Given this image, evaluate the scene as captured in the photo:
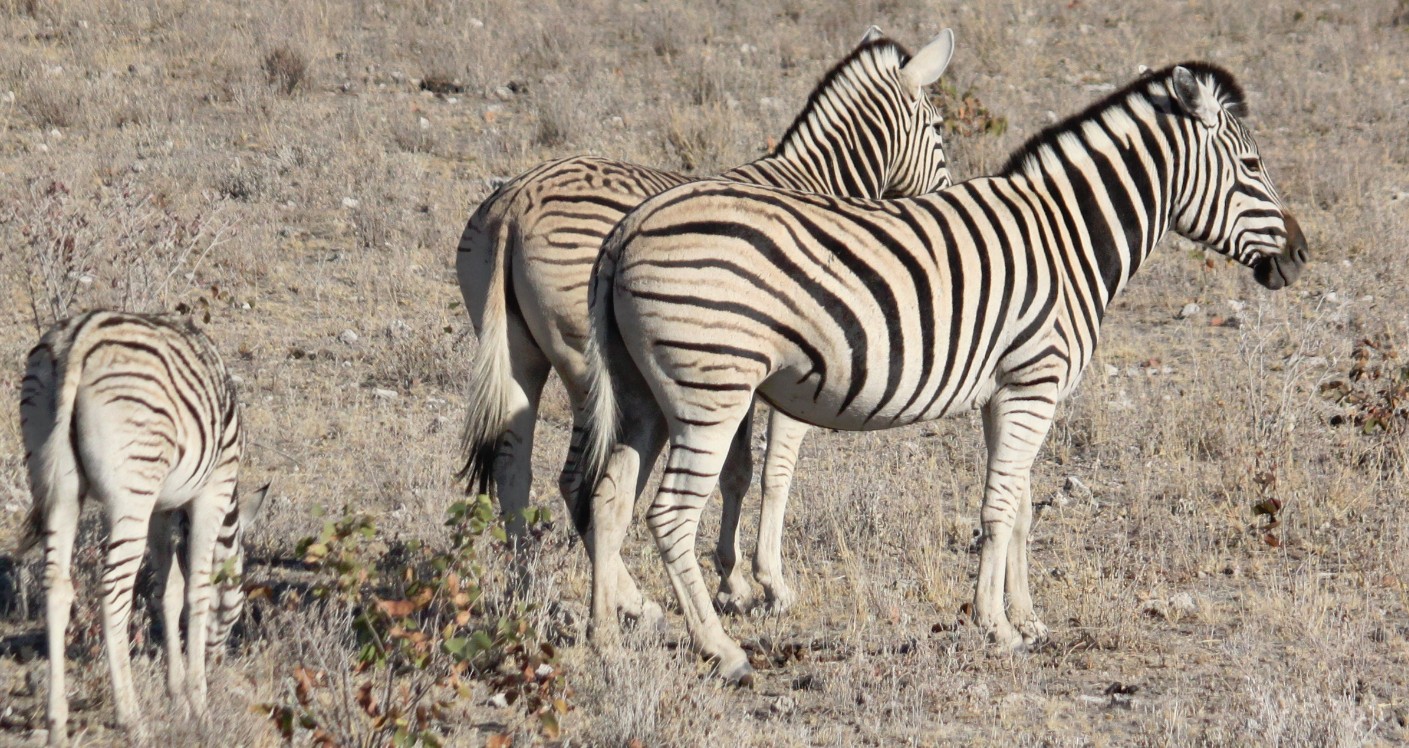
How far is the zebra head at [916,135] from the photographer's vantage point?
287 inches

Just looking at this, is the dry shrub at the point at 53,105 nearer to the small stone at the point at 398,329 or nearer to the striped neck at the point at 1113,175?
the small stone at the point at 398,329

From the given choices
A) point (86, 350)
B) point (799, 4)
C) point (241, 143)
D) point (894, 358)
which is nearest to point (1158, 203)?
point (894, 358)

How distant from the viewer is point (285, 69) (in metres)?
13.1

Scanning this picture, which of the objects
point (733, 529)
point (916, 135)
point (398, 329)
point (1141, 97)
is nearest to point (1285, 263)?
point (1141, 97)

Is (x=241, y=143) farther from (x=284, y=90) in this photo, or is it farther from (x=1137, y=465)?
(x=1137, y=465)

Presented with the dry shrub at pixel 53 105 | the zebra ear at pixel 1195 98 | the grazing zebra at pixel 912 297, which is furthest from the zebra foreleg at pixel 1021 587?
the dry shrub at pixel 53 105

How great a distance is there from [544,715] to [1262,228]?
3.63 meters

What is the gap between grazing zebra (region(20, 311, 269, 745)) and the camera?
4047 mm

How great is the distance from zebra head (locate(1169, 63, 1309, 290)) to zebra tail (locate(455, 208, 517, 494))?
2727 mm

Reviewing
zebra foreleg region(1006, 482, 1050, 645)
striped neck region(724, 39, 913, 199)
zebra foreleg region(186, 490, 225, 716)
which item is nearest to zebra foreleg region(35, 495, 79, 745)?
zebra foreleg region(186, 490, 225, 716)

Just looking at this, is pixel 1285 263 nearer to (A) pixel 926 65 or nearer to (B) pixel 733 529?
(A) pixel 926 65

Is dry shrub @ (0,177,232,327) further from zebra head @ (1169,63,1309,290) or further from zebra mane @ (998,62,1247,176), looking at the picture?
zebra head @ (1169,63,1309,290)

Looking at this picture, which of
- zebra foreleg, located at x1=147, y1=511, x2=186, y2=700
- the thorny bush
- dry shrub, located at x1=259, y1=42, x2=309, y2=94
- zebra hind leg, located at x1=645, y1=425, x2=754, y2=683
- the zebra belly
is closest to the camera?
the thorny bush

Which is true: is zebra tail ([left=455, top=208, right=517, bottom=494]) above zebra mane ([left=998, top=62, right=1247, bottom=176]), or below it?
below
